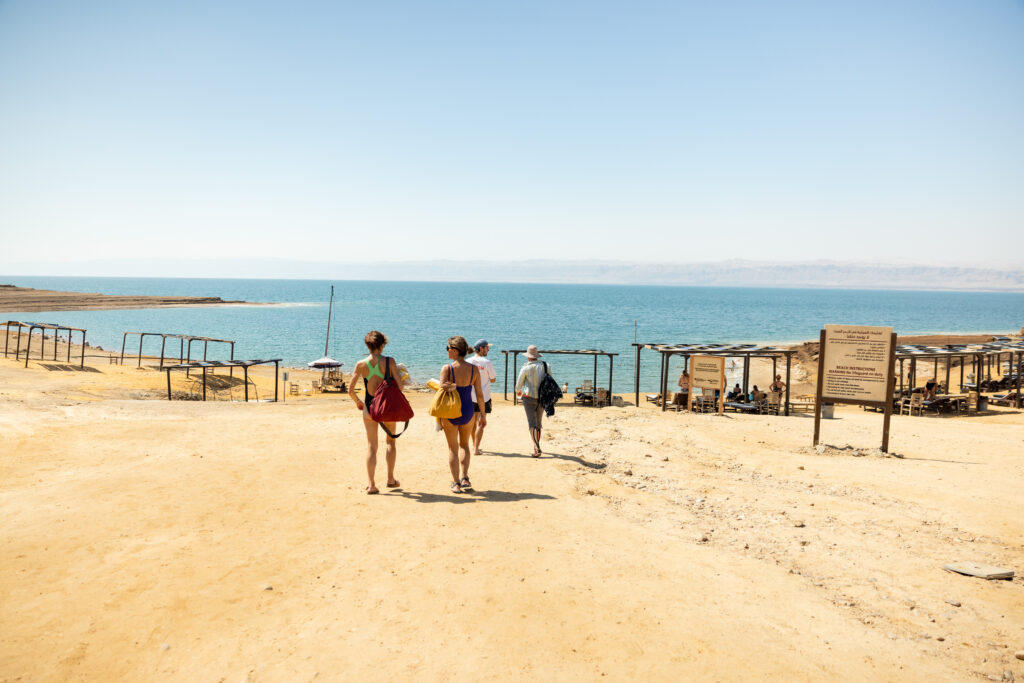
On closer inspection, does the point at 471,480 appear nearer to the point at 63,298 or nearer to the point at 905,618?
the point at 905,618

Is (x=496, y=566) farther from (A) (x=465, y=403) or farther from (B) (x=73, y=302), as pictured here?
(B) (x=73, y=302)

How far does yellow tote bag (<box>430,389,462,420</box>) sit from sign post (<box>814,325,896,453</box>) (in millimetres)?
7619

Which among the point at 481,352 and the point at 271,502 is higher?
the point at 481,352

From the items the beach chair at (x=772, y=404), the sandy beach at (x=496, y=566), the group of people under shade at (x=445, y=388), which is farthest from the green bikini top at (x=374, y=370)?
the beach chair at (x=772, y=404)

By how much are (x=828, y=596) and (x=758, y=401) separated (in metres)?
15.1

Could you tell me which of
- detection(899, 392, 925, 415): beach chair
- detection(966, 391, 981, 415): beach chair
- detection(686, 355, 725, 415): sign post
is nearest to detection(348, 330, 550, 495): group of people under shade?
detection(686, 355, 725, 415): sign post

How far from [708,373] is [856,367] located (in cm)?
670

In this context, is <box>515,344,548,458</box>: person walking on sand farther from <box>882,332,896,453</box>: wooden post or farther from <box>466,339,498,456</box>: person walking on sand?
<box>882,332,896,453</box>: wooden post

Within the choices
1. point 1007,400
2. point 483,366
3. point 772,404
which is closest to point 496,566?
point 483,366

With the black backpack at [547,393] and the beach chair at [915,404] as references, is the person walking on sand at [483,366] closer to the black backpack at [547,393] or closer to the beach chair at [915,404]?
the black backpack at [547,393]

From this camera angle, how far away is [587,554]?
5.66 meters

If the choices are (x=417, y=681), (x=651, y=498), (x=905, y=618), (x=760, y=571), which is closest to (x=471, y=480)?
(x=651, y=498)

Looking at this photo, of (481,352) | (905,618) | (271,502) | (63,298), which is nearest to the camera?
(905,618)

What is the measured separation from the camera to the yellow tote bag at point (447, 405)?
6.77 metres
